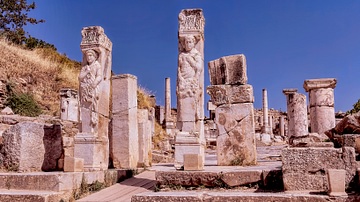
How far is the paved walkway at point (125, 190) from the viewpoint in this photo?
7257mm

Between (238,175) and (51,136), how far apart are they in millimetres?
4420

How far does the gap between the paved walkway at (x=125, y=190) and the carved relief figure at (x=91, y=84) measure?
1543mm

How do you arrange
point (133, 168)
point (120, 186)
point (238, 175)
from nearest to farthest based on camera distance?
point (238, 175)
point (120, 186)
point (133, 168)

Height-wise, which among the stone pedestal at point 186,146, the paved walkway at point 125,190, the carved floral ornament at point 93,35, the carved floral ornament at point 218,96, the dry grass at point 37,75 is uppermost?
the dry grass at point 37,75

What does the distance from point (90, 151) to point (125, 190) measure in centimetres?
126

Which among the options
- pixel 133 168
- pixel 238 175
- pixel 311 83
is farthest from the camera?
pixel 311 83

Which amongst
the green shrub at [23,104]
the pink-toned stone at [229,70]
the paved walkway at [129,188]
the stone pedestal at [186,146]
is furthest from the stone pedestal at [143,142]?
the green shrub at [23,104]

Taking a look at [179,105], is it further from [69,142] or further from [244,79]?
[69,142]

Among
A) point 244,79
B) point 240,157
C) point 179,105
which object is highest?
point 244,79

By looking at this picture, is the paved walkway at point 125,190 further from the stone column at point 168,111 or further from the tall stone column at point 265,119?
the tall stone column at point 265,119

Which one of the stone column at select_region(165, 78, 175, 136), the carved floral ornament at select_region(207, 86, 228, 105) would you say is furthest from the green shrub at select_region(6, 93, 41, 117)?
the stone column at select_region(165, 78, 175, 136)

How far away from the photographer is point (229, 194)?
570cm

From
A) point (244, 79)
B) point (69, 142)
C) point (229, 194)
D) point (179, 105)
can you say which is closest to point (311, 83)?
point (244, 79)

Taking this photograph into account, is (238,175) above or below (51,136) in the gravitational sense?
below
